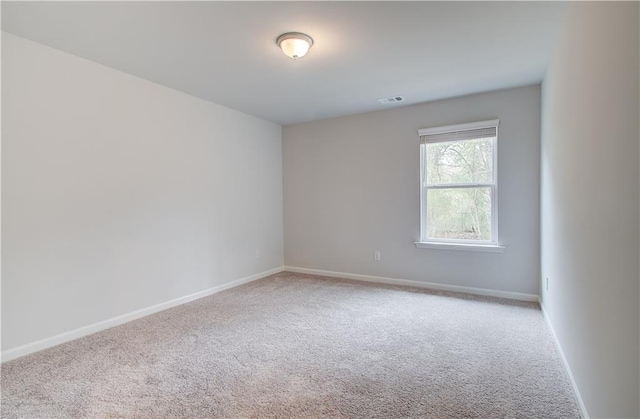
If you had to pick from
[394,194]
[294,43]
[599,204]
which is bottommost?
[599,204]

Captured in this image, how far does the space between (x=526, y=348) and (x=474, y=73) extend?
2508 mm

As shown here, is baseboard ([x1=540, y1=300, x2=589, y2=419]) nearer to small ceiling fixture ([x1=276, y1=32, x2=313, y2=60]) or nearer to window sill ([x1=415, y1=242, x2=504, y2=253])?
window sill ([x1=415, y1=242, x2=504, y2=253])

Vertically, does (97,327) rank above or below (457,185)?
below

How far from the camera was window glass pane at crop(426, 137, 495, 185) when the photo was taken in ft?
12.6

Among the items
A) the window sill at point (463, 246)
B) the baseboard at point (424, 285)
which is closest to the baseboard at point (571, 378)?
the baseboard at point (424, 285)

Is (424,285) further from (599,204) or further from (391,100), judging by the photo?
(599,204)

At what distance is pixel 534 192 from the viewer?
354 centimetres

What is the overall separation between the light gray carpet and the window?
945mm

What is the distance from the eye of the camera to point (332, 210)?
4852 millimetres

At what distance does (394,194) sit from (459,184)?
0.82m

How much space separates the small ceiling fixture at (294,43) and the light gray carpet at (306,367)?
2.30 meters

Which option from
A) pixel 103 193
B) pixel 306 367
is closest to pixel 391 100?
pixel 306 367

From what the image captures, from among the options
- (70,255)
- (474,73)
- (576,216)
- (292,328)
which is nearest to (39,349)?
(70,255)

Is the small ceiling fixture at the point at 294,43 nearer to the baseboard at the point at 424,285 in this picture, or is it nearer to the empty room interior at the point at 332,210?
the empty room interior at the point at 332,210
